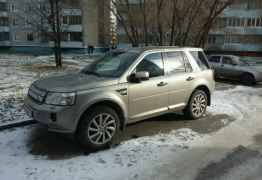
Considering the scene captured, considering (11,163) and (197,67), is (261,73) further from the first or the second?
(11,163)

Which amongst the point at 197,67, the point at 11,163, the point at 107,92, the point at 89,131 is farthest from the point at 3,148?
the point at 197,67

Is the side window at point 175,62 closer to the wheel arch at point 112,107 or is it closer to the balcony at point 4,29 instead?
the wheel arch at point 112,107

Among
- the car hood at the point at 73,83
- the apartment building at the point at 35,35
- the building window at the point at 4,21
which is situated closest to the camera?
the car hood at the point at 73,83

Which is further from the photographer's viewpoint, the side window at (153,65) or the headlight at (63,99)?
the side window at (153,65)

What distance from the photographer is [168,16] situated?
41.5 feet

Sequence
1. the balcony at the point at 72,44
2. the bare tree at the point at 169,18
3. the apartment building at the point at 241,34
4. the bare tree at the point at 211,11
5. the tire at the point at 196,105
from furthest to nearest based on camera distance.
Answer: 1. the balcony at the point at 72,44
2. the apartment building at the point at 241,34
3. the bare tree at the point at 169,18
4. the bare tree at the point at 211,11
5. the tire at the point at 196,105

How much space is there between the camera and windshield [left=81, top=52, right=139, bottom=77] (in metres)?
5.23

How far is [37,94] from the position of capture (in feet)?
15.4

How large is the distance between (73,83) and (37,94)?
642mm

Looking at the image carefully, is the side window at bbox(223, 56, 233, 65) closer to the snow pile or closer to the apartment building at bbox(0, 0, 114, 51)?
the snow pile

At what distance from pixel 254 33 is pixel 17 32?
40302 mm

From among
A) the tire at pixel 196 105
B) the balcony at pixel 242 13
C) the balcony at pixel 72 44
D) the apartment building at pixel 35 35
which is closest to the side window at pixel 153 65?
the tire at pixel 196 105

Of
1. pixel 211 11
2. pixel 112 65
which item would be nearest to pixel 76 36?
pixel 211 11

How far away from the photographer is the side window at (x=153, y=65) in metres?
5.38
